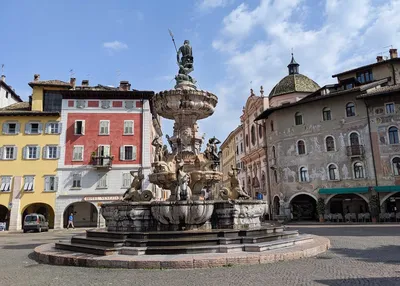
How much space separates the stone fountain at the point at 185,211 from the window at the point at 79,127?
74.6 ft

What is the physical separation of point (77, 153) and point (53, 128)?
12.7ft

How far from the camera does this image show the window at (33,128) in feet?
122

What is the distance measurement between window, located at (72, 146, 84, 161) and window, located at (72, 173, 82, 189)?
1.71m

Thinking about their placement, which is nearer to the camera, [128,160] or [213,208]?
[213,208]

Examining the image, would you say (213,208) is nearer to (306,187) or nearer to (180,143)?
(180,143)

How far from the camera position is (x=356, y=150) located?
108 feet

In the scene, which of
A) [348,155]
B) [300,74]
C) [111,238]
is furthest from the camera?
[300,74]

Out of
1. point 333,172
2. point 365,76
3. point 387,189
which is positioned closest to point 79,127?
point 333,172

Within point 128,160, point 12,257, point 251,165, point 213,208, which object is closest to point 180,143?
point 213,208

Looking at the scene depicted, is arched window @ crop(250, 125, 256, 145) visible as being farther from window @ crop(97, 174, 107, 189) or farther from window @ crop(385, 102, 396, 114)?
window @ crop(97, 174, 107, 189)

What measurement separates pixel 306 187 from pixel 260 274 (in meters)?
29.9

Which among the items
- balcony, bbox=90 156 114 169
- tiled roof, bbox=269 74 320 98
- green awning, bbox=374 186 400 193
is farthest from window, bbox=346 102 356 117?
balcony, bbox=90 156 114 169

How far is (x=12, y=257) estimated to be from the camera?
11648mm

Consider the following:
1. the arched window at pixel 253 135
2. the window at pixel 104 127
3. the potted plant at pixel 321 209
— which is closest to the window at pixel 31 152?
the window at pixel 104 127
